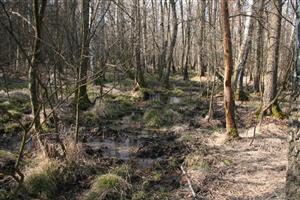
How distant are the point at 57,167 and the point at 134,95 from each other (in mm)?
10173

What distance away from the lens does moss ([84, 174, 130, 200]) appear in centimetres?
602

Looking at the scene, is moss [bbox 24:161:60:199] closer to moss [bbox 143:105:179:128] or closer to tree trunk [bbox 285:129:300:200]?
tree trunk [bbox 285:129:300:200]

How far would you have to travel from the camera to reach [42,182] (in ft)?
20.9

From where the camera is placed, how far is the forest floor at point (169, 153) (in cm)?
623

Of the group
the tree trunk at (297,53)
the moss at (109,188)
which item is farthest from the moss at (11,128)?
the tree trunk at (297,53)

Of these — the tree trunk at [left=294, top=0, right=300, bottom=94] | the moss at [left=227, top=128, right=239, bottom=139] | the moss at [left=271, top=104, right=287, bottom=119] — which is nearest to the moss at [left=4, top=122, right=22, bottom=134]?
the moss at [left=227, top=128, right=239, bottom=139]

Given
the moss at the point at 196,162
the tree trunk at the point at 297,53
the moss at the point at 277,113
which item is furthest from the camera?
the moss at the point at 277,113

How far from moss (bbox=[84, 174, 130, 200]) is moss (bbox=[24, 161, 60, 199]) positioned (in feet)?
2.14

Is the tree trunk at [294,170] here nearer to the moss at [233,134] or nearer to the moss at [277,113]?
the moss at [233,134]

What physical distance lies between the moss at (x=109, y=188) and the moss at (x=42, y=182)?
0.65m

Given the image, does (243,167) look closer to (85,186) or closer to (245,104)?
(85,186)

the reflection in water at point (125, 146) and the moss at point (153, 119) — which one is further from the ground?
the moss at point (153, 119)

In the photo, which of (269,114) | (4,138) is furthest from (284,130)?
(4,138)

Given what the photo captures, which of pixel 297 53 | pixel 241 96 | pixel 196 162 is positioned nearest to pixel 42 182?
pixel 196 162
